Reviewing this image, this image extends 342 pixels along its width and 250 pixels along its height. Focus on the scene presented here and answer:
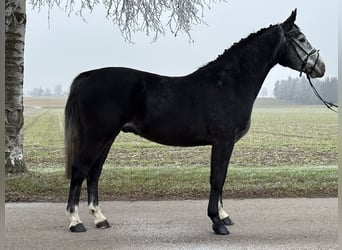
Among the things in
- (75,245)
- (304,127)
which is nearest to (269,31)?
(75,245)

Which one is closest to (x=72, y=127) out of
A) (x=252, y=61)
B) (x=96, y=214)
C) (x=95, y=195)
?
(x=95, y=195)

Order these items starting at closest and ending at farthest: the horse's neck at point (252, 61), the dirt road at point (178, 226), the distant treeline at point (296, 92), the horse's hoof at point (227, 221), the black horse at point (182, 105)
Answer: the dirt road at point (178, 226), the black horse at point (182, 105), the horse's neck at point (252, 61), the horse's hoof at point (227, 221), the distant treeline at point (296, 92)

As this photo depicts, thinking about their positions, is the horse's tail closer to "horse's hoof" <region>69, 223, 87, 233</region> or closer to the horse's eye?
"horse's hoof" <region>69, 223, 87, 233</region>

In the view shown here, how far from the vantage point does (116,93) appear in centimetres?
412

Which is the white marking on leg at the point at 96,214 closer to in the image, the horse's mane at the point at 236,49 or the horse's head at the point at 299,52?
the horse's mane at the point at 236,49

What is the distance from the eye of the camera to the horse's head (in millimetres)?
4348

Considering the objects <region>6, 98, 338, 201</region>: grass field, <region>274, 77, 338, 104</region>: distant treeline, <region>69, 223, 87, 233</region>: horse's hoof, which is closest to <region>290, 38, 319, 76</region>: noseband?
<region>274, 77, 338, 104</region>: distant treeline

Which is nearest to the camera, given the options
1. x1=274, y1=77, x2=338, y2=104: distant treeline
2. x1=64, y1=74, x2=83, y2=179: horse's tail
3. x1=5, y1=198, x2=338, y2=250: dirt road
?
x1=5, y1=198, x2=338, y2=250: dirt road

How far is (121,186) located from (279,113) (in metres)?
4.40

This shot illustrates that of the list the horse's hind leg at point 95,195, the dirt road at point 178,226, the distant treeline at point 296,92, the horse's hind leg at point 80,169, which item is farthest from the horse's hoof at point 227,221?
the distant treeline at point 296,92

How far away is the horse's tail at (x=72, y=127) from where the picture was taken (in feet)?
14.0

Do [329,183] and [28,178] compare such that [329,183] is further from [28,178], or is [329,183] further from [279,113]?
[28,178]

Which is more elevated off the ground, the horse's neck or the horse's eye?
the horse's eye

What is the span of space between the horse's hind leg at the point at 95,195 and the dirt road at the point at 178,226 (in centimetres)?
9
